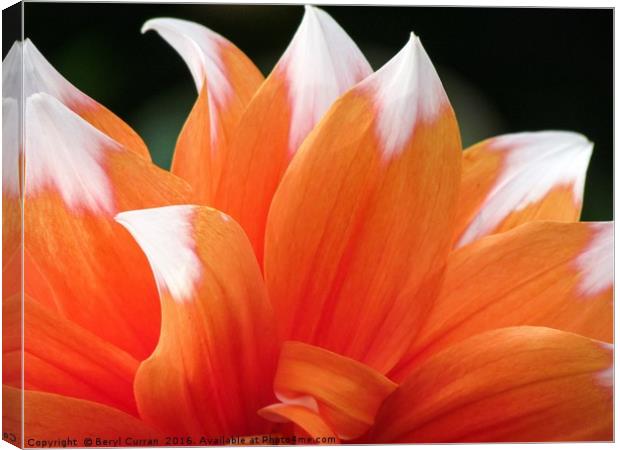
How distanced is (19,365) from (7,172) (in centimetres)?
38

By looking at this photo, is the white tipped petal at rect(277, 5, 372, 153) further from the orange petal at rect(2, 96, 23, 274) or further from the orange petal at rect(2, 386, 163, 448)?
the orange petal at rect(2, 386, 163, 448)

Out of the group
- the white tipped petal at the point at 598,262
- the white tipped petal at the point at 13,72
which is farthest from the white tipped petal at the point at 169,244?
the white tipped petal at the point at 598,262

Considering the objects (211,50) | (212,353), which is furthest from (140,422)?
(211,50)

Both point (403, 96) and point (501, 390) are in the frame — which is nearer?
point (403, 96)

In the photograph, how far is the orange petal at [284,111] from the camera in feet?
6.91

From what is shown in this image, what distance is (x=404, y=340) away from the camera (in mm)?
2137

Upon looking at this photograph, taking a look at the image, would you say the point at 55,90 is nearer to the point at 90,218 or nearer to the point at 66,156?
the point at 66,156

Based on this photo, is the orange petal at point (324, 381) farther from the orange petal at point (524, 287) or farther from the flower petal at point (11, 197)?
the flower petal at point (11, 197)

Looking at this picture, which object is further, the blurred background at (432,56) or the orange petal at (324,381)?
the blurred background at (432,56)

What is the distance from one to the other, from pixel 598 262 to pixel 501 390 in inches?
12.5

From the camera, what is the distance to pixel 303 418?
209 cm

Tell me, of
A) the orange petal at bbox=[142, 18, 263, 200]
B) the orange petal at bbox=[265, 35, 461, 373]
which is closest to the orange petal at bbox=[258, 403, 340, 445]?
the orange petal at bbox=[265, 35, 461, 373]

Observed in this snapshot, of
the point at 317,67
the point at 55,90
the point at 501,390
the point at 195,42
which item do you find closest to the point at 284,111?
the point at 317,67

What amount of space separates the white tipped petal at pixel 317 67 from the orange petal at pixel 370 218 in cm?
9
